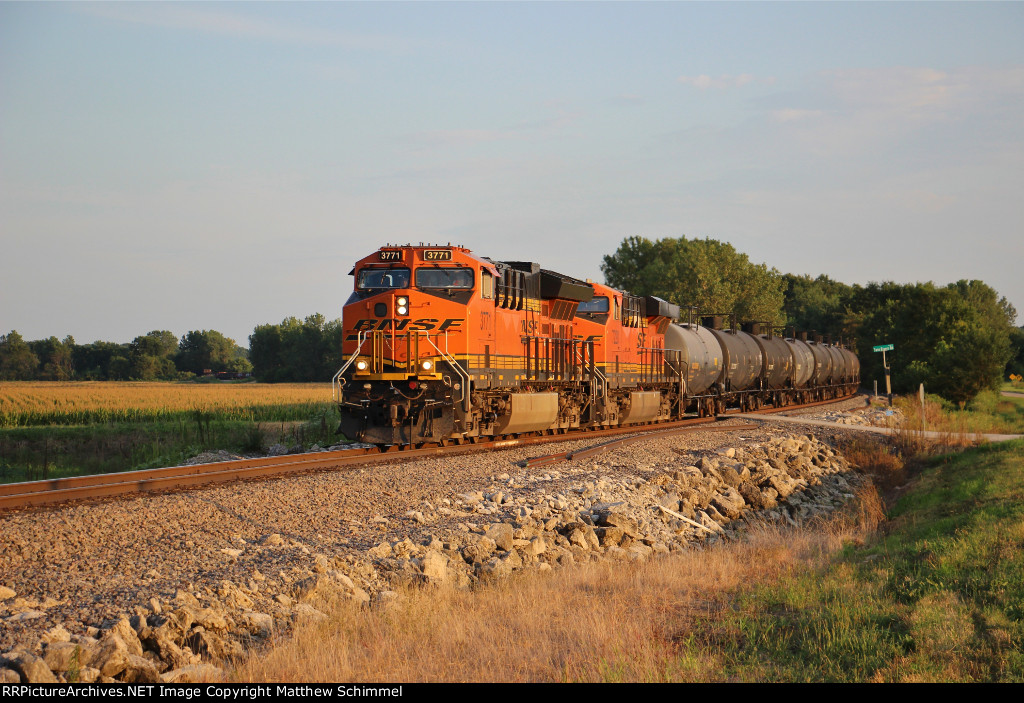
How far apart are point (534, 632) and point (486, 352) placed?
11.0 meters

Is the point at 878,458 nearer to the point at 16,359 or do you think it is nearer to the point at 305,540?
the point at 305,540

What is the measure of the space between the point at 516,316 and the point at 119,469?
409 inches

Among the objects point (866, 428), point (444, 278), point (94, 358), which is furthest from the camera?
point (94, 358)

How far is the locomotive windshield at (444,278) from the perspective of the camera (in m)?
17.2

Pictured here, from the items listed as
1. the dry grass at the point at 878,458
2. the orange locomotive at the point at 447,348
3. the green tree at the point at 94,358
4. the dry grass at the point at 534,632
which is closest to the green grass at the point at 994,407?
the dry grass at the point at 878,458

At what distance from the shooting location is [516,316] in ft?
63.2

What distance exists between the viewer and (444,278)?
1722cm

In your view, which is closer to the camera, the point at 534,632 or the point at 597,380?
the point at 534,632

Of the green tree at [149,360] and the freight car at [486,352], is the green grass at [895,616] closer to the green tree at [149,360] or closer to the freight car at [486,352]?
the freight car at [486,352]

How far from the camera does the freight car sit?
16594mm

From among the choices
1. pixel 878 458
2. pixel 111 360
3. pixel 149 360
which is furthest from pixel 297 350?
pixel 878 458

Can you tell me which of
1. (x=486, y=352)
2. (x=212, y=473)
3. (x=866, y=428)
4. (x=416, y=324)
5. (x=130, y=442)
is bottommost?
(x=866, y=428)

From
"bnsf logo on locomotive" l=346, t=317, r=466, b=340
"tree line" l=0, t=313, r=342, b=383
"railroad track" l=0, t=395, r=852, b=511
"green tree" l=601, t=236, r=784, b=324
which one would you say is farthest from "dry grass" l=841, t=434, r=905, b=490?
"tree line" l=0, t=313, r=342, b=383

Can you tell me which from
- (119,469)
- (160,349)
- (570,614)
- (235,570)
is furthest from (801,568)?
(160,349)
